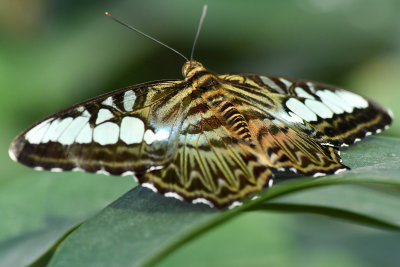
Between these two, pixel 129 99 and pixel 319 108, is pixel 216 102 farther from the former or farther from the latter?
pixel 319 108

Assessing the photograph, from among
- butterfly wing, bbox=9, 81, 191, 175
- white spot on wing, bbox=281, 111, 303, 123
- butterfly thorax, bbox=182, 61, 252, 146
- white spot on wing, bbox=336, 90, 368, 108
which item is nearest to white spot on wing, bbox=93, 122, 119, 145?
butterfly wing, bbox=9, 81, 191, 175

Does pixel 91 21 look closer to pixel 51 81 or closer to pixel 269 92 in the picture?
pixel 51 81

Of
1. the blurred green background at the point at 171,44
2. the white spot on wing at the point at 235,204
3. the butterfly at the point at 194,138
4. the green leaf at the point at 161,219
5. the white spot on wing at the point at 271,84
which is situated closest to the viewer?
the green leaf at the point at 161,219

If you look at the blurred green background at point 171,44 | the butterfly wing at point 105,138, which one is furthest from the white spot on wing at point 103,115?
the blurred green background at point 171,44

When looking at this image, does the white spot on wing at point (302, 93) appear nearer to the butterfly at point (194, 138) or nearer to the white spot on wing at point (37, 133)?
the butterfly at point (194, 138)

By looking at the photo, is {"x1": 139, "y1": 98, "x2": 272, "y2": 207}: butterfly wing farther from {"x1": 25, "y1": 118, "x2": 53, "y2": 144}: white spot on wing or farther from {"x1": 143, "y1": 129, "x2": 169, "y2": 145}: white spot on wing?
{"x1": 25, "y1": 118, "x2": 53, "y2": 144}: white spot on wing

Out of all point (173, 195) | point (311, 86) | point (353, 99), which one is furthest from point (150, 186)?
point (353, 99)

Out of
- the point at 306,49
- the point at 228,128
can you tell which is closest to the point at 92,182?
the point at 228,128
